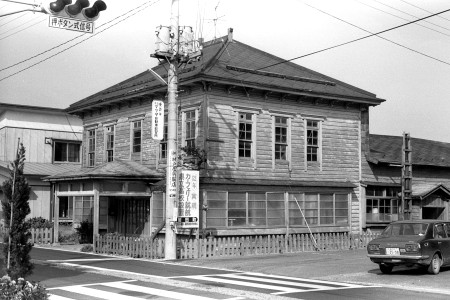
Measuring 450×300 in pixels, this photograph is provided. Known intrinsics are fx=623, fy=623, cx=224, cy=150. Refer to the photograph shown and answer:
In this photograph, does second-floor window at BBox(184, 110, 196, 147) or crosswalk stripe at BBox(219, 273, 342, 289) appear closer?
crosswalk stripe at BBox(219, 273, 342, 289)

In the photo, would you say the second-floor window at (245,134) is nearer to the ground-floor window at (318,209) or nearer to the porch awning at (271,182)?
the porch awning at (271,182)

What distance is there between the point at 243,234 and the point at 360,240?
20.7 feet

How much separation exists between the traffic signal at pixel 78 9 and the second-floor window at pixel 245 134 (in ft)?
48.1

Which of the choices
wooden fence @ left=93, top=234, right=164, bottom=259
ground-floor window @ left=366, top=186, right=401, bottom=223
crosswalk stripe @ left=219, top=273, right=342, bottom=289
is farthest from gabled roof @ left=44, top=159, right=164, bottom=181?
ground-floor window @ left=366, top=186, right=401, bottom=223

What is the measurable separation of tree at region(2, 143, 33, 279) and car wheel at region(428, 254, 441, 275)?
1155 centimetres

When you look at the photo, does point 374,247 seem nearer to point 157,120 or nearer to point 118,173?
point 157,120

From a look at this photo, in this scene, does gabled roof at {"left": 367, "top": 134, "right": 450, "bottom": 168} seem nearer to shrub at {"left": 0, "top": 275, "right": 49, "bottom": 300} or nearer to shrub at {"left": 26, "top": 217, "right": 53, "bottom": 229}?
shrub at {"left": 26, "top": 217, "right": 53, "bottom": 229}

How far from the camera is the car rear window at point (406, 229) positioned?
18.8 m

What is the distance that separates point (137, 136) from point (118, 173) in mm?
4141

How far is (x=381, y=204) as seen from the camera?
31781mm

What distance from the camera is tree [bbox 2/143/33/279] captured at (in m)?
12.0

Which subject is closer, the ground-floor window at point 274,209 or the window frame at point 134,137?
the ground-floor window at point 274,209

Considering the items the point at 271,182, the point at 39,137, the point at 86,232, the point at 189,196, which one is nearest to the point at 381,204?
the point at 271,182

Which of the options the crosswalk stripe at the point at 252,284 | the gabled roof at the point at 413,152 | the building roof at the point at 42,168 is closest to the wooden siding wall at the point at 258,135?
the gabled roof at the point at 413,152
